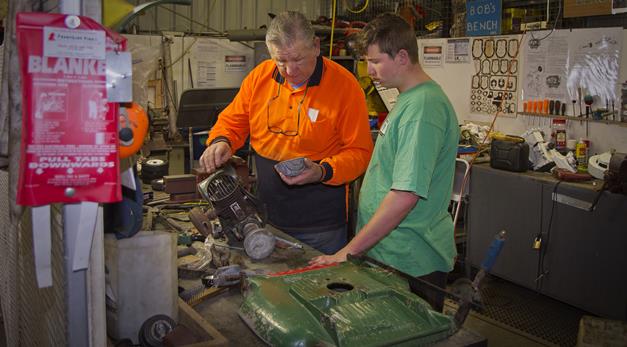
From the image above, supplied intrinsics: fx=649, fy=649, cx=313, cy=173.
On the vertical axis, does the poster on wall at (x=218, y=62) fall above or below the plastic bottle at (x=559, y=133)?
above

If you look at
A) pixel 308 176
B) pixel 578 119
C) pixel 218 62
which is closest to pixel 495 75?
pixel 578 119

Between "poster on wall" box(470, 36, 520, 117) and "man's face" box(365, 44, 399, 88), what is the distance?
281cm

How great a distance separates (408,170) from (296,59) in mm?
769

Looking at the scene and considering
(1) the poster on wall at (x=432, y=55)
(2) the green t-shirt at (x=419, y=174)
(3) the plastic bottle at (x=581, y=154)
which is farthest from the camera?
(1) the poster on wall at (x=432, y=55)

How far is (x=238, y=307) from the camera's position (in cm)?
165

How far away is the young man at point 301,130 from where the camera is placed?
2365 mm

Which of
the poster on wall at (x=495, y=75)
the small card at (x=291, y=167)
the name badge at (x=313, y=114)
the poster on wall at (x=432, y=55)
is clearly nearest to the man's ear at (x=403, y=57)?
the small card at (x=291, y=167)

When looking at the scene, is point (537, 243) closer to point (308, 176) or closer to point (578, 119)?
point (578, 119)

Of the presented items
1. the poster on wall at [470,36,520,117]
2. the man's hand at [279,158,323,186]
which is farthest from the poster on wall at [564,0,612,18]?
the man's hand at [279,158,323,186]

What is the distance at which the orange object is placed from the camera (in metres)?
1.03

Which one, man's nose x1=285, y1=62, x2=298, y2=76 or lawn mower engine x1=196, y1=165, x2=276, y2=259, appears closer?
lawn mower engine x1=196, y1=165, x2=276, y2=259

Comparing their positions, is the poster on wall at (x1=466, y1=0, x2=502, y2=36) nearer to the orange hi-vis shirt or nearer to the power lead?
the power lead

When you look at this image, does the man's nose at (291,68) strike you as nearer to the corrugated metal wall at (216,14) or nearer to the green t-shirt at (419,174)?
the green t-shirt at (419,174)

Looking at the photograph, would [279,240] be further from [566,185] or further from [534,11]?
[534,11]
